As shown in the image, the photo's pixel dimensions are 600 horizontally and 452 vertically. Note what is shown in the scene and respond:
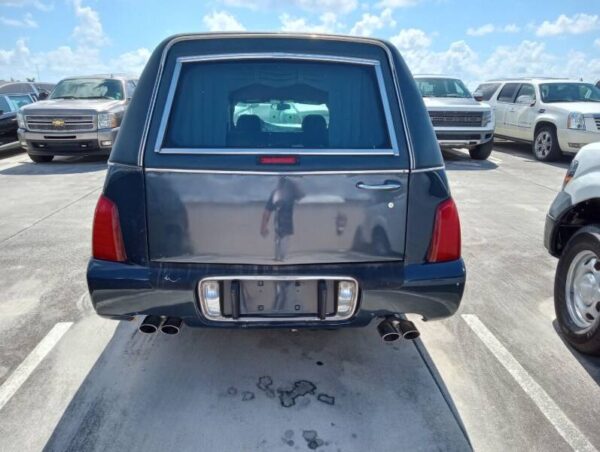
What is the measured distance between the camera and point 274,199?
2.30 metres

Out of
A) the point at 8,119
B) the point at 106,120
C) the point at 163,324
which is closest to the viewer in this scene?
the point at 163,324

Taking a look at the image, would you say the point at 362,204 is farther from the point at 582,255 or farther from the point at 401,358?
the point at 582,255

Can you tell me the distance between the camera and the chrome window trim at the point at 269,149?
7.68 feet

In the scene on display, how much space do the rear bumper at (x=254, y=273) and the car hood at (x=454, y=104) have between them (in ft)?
29.0

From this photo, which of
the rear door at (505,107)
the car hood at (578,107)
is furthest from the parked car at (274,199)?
the rear door at (505,107)

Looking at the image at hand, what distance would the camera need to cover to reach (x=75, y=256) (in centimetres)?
493

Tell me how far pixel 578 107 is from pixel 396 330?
32.9 feet

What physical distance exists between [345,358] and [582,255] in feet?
5.78

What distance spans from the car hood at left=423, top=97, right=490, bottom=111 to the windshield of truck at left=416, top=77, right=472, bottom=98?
1.16 feet

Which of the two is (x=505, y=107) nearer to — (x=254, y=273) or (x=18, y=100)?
(x=254, y=273)

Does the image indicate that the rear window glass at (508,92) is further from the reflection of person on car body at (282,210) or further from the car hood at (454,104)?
the reflection of person on car body at (282,210)

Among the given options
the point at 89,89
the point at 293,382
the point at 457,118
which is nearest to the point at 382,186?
the point at 293,382

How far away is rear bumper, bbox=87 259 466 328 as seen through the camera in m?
2.38

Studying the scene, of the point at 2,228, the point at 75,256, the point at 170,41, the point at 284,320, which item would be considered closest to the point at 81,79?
the point at 2,228
